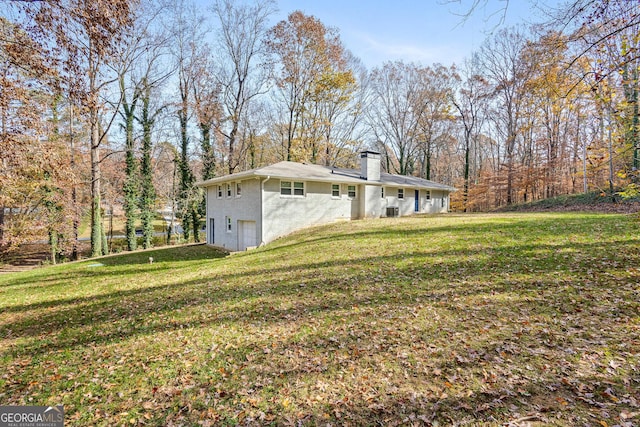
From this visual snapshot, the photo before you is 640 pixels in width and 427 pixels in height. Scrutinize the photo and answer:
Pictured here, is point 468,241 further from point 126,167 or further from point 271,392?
point 126,167

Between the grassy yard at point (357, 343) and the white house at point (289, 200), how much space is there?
7.61 meters

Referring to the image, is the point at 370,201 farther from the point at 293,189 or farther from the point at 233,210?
the point at 233,210

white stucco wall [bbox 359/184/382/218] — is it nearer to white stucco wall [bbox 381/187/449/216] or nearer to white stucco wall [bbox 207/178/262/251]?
white stucco wall [bbox 381/187/449/216]

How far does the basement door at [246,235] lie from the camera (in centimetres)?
1644

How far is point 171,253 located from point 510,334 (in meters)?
18.1

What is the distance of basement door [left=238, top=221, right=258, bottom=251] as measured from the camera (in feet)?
53.9

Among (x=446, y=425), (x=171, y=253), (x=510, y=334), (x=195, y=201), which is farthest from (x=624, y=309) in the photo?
(x=195, y=201)

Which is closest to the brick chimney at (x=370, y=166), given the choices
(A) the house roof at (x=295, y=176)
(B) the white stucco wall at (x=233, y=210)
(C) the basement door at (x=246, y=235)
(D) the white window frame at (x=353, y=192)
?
(A) the house roof at (x=295, y=176)

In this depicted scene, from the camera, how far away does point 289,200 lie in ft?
55.1

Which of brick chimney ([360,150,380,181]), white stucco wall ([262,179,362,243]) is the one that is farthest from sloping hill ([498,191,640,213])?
white stucco wall ([262,179,362,243])

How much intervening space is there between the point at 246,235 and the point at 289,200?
10.3 ft

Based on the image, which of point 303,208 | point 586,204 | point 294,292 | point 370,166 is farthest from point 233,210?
point 586,204

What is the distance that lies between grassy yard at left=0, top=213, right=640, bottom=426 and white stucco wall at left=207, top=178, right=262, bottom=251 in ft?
25.5

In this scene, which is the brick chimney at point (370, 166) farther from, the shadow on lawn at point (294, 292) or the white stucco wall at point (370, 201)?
the shadow on lawn at point (294, 292)
